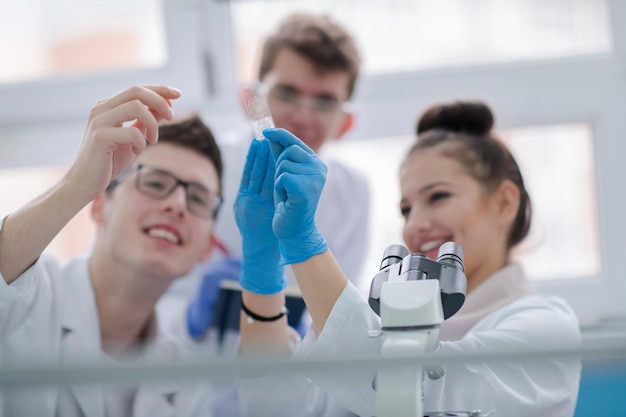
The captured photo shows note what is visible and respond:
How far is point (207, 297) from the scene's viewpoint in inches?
78.5

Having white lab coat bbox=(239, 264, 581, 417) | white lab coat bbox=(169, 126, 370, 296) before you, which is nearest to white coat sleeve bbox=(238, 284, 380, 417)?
white lab coat bbox=(239, 264, 581, 417)

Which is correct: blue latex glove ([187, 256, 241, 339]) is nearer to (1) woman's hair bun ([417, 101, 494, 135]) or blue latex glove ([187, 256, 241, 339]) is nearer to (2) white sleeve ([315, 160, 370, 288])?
(2) white sleeve ([315, 160, 370, 288])

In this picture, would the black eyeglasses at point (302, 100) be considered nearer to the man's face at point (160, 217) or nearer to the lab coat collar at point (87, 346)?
the man's face at point (160, 217)

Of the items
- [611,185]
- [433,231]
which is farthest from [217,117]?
[611,185]

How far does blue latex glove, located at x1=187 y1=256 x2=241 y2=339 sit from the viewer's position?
6.48 feet

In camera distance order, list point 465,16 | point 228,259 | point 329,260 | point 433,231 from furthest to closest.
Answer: point 465,16 < point 228,259 < point 433,231 < point 329,260

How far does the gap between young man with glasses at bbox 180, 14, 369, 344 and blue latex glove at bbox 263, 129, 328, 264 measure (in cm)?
93

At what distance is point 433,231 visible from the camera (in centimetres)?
168

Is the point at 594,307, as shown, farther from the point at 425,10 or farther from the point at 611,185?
the point at 425,10

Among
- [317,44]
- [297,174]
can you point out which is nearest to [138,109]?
[297,174]

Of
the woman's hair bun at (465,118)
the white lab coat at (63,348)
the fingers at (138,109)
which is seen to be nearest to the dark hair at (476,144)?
the woman's hair bun at (465,118)

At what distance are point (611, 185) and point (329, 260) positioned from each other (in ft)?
4.97

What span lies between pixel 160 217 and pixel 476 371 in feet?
2.79

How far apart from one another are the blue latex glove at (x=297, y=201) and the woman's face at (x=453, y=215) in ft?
1.48
